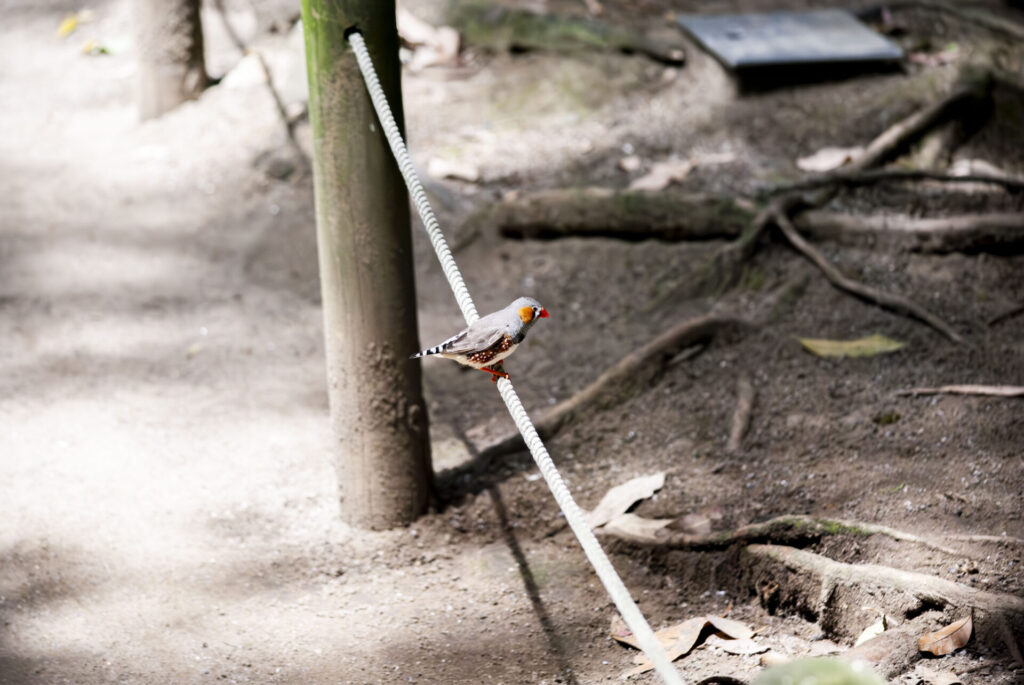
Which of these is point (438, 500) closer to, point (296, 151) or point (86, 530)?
point (86, 530)

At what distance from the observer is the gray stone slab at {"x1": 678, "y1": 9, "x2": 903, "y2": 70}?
5.38m

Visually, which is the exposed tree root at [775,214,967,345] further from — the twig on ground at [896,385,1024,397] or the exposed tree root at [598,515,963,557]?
the exposed tree root at [598,515,963,557]

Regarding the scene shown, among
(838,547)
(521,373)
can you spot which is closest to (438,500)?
(521,373)

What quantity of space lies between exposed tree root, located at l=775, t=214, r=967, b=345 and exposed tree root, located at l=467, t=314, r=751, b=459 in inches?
18.7

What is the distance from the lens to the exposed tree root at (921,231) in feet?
14.2

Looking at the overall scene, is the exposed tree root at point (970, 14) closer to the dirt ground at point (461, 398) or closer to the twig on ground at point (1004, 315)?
the dirt ground at point (461, 398)

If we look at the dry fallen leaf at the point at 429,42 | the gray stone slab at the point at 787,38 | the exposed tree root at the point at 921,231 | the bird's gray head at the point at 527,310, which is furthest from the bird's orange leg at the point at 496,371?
the dry fallen leaf at the point at 429,42

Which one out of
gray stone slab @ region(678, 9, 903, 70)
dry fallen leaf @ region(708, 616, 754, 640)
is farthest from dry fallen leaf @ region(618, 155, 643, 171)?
dry fallen leaf @ region(708, 616, 754, 640)

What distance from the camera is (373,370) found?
3.29 meters

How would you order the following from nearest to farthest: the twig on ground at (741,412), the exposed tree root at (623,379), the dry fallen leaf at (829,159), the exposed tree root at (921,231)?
the twig on ground at (741,412)
the exposed tree root at (623,379)
the exposed tree root at (921,231)
the dry fallen leaf at (829,159)

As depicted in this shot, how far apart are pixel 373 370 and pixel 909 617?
1778 millimetres

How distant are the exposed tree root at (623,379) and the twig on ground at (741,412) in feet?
1.04

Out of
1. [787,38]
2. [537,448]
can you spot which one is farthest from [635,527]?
[787,38]

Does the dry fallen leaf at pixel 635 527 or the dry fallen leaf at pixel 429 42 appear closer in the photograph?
the dry fallen leaf at pixel 635 527
